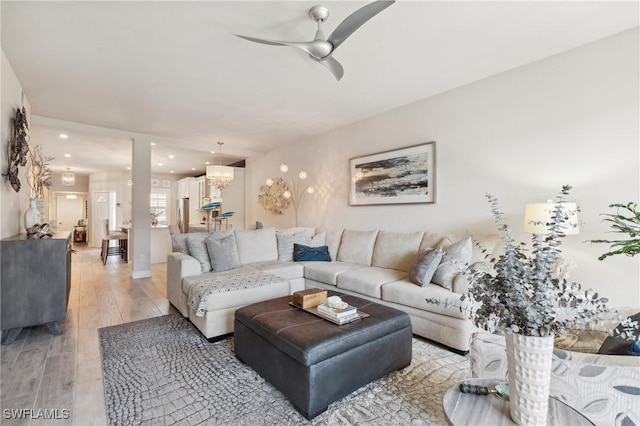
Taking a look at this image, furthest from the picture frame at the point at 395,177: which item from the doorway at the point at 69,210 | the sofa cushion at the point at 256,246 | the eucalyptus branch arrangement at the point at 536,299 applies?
the doorway at the point at 69,210

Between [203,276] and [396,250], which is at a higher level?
[396,250]

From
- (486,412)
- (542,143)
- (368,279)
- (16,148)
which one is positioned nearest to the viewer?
(486,412)

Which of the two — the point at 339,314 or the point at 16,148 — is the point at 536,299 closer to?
the point at 339,314

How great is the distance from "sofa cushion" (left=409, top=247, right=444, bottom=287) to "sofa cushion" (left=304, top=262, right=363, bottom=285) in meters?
0.98

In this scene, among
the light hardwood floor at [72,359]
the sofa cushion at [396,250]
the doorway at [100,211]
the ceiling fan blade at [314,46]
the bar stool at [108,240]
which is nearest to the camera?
the light hardwood floor at [72,359]

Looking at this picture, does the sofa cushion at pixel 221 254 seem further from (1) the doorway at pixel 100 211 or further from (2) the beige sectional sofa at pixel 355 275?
(1) the doorway at pixel 100 211

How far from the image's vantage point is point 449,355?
2516 mm

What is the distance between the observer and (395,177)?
419 centimetres

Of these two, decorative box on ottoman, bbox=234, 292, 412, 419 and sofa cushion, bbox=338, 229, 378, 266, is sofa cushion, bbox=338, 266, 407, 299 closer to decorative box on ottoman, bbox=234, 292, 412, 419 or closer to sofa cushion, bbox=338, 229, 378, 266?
sofa cushion, bbox=338, 229, 378, 266

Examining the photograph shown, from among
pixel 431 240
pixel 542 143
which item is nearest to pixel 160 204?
pixel 431 240

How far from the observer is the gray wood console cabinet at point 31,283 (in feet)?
8.64

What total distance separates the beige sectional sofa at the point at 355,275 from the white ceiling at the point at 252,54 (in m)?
1.77

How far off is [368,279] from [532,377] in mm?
2262

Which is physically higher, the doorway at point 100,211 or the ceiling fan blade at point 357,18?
the ceiling fan blade at point 357,18
